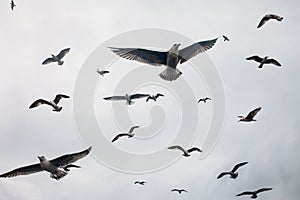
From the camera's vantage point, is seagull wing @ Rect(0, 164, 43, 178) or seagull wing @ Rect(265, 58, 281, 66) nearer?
seagull wing @ Rect(0, 164, 43, 178)

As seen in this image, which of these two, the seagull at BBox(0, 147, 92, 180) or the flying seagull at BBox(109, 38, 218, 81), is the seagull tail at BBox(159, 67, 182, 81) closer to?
the flying seagull at BBox(109, 38, 218, 81)

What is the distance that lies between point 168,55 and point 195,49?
6.78 ft

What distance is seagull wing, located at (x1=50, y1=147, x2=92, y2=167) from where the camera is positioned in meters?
31.0

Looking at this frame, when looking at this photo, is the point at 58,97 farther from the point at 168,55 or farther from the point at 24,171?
the point at 168,55

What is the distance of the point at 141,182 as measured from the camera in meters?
48.8

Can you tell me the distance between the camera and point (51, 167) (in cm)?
3381

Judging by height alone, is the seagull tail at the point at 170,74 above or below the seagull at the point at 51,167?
above

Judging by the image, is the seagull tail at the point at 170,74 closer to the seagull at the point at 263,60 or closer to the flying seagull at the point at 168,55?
the flying seagull at the point at 168,55

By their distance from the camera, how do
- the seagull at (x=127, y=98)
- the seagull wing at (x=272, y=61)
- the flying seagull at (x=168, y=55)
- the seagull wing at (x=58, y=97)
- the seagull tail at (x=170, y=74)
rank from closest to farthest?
the flying seagull at (x=168, y=55) → the seagull wing at (x=58, y=97) → the seagull tail at (x=170, y=74) → the seagull wing at (x=272, y=61) → the seagull at (x=127, y=98)

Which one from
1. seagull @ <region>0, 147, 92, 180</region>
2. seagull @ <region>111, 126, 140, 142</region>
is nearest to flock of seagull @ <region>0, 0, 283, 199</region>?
seagull @ <region>0, 147, 92, 180</region>

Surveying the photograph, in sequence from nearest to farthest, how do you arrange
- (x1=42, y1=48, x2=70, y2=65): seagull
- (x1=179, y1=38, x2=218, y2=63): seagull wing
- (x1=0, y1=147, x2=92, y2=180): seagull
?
(x1=0, y1=147, x2=92, y2=180): seagull → (x1=179, y1=38, x2=218, y2=63): seagull wing → (x1=42, y1=48, x2=70, y2=65): seagull

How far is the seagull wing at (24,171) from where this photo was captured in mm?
32844

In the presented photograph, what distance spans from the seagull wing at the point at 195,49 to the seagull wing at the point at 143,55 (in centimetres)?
144

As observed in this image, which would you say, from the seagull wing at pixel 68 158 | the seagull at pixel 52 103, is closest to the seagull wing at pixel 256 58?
the seagull at pixel 52 103
